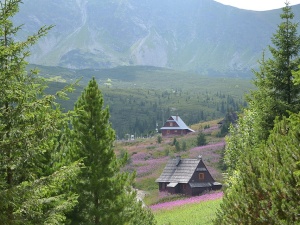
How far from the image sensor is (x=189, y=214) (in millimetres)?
45156

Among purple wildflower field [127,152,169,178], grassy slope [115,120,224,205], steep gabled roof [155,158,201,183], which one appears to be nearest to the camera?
steep gabled roof [155,158,201,183]

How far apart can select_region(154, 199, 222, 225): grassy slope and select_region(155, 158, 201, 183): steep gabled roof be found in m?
14.8

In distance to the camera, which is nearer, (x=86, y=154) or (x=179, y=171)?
(x=86, y=154)

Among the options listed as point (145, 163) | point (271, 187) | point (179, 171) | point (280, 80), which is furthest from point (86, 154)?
point (145, 163)

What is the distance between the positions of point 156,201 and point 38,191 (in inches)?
2049

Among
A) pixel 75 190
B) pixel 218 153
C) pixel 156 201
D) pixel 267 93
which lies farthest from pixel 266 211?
pixel 218 153

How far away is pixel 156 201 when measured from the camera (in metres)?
62.3

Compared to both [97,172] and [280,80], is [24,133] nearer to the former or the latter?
[97,172]

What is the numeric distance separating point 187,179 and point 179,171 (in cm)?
338

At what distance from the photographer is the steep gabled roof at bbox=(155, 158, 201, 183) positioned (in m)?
68.1

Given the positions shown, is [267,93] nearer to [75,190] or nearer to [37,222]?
[75,190]

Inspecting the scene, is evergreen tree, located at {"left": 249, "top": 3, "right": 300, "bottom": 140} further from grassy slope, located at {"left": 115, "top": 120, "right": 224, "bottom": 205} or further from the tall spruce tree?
grassy slope, located at {"left": 115, "top": 120, "right": 224, "bottom": 205}

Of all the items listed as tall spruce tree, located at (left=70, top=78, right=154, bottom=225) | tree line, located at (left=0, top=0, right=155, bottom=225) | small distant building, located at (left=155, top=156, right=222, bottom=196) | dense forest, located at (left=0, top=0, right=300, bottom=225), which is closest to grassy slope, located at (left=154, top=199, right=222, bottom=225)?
small distant building, located at (left=155, top=156, right=222, bottom=196)

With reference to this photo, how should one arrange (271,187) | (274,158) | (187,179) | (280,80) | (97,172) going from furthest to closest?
(187,179) < (280,80) < (97,172) < (274,158) < (271,187)
